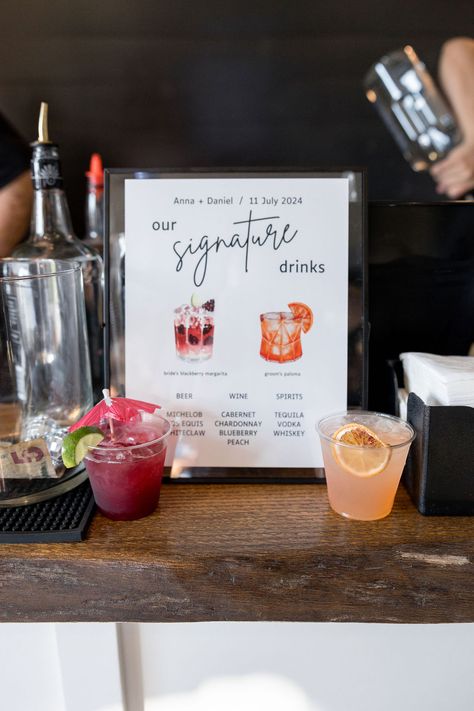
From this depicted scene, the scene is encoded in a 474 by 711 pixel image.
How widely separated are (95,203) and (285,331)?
54 cm

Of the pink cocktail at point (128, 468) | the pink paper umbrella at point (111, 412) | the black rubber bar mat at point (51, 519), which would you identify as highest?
the pink paper umbrella at point (111, 412)

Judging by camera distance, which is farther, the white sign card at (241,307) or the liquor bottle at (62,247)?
the liquor bottle at (62,247)

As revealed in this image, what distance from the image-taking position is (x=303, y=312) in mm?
788

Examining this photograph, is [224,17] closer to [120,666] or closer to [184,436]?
[184,436]

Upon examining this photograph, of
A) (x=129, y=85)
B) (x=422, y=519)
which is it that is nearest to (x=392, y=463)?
(x=422, y=519)

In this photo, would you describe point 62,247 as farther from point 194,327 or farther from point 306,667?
point 306,667

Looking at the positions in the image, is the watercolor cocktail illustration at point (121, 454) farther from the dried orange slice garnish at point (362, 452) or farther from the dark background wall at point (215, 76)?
the dark background wall at point (215, 76)

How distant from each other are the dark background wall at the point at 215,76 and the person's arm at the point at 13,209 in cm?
10

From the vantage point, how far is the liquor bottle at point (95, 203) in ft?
3.64

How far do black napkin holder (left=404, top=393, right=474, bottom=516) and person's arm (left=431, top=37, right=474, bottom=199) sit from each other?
22.4 inches
